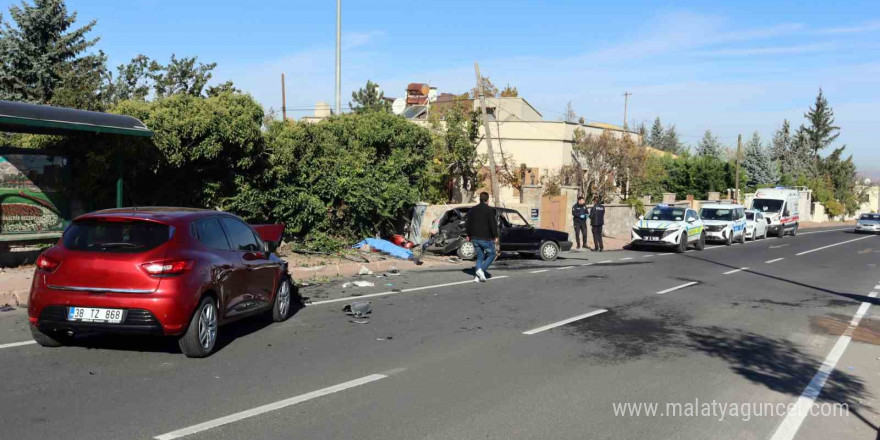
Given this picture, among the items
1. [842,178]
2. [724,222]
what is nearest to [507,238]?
[724,222]

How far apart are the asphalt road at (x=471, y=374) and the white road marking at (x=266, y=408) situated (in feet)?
0.08

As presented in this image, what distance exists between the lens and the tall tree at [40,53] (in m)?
26.5

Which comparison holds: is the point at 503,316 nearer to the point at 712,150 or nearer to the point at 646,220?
the point at 646,220

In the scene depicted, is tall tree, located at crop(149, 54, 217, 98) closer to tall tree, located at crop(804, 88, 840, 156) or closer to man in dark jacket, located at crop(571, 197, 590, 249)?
man in dark jacket, located at crop(571, 197, 590, 249)

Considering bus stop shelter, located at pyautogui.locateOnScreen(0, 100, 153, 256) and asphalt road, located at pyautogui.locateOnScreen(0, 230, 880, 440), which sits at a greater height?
bus stop shelter, located at pyautogui.locateOnScreen(0, 100, 153, 256)

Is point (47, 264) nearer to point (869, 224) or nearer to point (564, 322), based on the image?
point (564, 322)

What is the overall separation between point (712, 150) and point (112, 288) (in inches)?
3029

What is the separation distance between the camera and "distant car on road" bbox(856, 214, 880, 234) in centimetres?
4777

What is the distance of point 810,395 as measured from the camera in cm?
701

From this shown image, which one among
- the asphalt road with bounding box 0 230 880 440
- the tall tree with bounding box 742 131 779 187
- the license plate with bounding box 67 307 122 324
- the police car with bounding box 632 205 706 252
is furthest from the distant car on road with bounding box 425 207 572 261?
the tall tree with bounding box 742 131 779 187

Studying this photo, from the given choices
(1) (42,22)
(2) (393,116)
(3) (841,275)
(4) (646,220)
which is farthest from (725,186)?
(1) (42,22)

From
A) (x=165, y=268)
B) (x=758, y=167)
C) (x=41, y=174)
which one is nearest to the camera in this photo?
(x=165, y=268)

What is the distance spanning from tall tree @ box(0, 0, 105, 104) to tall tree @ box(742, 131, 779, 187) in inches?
2296

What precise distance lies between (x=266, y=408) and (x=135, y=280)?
221 cm
